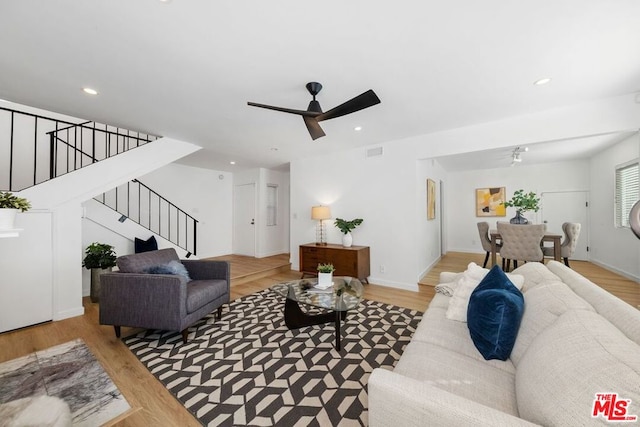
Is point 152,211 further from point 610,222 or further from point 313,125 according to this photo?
point 610,222

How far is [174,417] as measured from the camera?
1.54 meters

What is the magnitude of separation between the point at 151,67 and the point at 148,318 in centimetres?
224

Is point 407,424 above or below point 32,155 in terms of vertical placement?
below

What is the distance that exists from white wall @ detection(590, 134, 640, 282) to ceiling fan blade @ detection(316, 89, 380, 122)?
456cm

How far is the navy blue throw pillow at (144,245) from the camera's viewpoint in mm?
4035

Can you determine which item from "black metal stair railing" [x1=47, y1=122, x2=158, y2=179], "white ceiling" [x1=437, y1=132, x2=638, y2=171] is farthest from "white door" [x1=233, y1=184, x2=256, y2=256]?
"white ceiling" [x1=437, y1=132, x2=638, y2=171]

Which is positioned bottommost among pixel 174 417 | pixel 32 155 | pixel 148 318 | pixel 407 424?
pixel 174 417

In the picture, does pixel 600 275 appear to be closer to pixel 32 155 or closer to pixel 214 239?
pixel 214 239

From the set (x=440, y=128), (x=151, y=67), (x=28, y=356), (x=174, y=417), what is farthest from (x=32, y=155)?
(x=440, y=128)

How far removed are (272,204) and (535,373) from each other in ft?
20.2

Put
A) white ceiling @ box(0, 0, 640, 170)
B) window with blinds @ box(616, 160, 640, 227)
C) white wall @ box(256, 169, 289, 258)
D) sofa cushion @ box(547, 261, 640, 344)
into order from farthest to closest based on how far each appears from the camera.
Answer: white wall @ box(256, 169, 289, 258)
window with blinds @ box(616, 160, 640, 227)
white ceiling @ box(0, 0, 640, 170)
sofa cushion @ box(547, 261, 640, 344)

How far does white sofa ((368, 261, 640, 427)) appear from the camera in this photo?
0.76 m

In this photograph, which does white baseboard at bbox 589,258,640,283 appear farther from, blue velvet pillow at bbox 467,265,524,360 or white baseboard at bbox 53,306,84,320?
white baseboard at bbox 53,306,84,320

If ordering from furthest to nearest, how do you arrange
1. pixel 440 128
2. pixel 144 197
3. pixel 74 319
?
1. pixel 144 197
2. pixel 440 128
3. pixel 74 319
